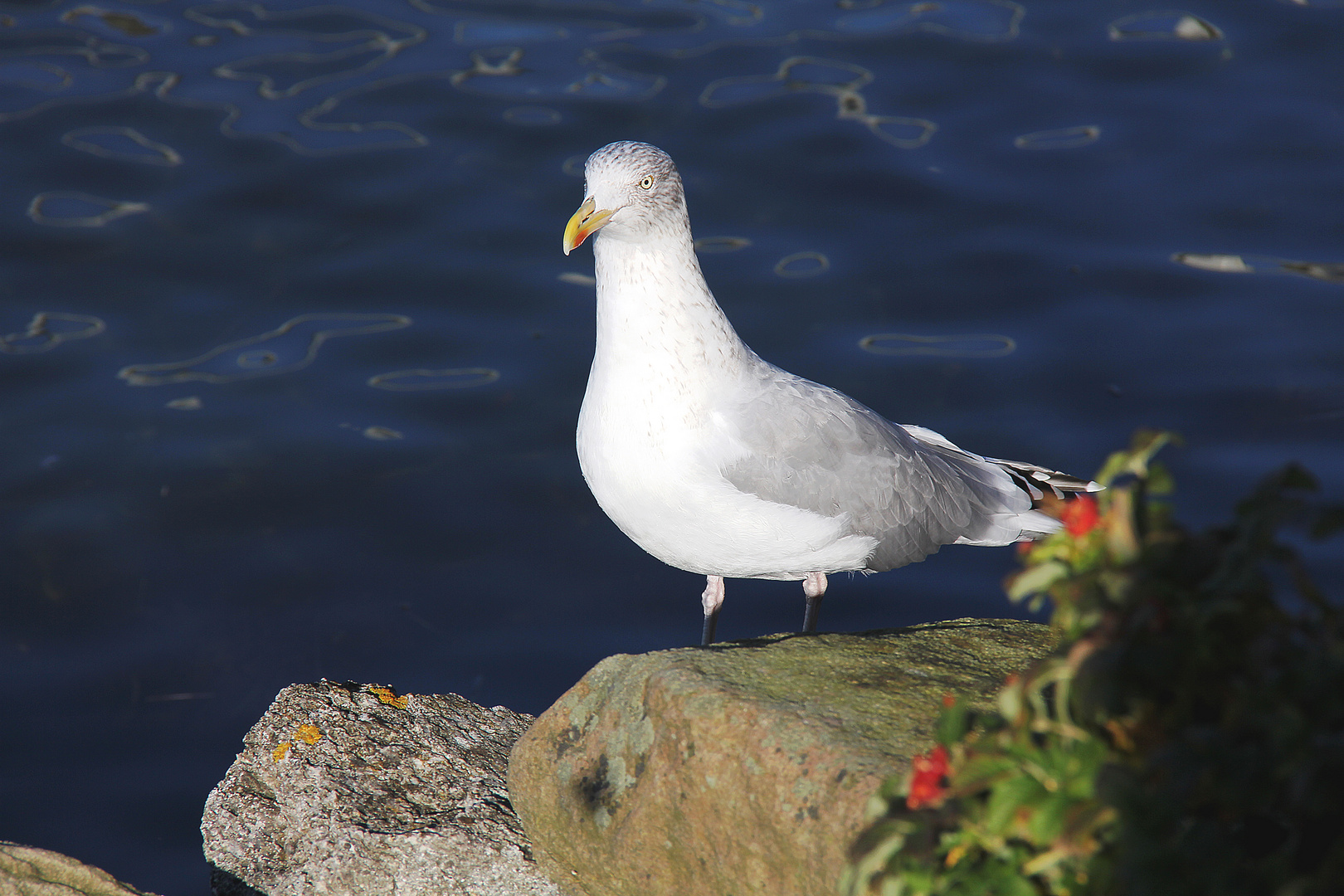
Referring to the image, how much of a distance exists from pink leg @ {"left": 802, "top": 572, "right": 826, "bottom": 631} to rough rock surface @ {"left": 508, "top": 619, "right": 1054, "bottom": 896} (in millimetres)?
1284

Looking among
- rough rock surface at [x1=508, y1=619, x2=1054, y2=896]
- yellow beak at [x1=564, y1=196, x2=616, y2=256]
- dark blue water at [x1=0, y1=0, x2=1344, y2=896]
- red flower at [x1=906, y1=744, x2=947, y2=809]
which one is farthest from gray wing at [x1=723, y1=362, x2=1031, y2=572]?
red flower at [x1=906, y1=744, x2=947, y2=809]

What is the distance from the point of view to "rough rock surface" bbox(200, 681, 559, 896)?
3.77 meters

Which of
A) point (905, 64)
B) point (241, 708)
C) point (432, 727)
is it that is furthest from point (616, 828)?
point (905, 64)

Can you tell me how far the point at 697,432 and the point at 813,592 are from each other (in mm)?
1054

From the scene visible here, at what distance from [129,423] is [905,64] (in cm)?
718

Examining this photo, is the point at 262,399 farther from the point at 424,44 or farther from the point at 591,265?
the point at 424,44

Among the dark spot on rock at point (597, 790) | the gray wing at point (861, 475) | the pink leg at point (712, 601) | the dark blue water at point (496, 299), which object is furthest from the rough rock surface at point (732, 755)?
the dark blue water at point (496, 299)

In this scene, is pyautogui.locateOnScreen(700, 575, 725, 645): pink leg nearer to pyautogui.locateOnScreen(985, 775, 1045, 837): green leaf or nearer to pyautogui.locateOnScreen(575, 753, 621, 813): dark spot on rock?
pyautogui.locateOnScreen(575, 753, 621, 813): dark spot on rock

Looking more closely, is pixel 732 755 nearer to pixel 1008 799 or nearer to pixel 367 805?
pixel 1008 799

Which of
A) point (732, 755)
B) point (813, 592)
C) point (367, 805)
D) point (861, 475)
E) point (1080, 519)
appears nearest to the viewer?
point (1080, 519)

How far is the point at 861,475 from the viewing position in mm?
4996

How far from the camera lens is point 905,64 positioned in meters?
11.0

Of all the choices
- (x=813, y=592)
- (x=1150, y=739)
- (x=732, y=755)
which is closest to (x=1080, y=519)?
(x=1150, y=739)

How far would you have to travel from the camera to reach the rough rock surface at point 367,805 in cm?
377
